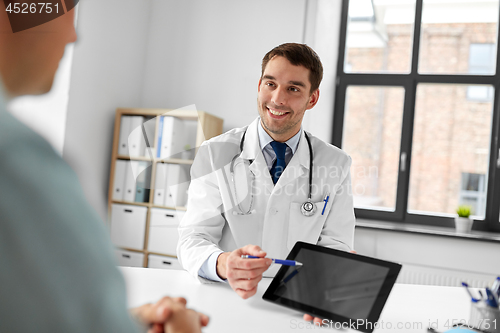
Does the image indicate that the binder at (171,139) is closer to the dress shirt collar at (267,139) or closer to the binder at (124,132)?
the dress shirt collar at (267,139)

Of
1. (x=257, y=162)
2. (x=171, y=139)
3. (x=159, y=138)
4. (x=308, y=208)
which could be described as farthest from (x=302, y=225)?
(x=171, y=139)

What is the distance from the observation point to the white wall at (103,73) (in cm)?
291

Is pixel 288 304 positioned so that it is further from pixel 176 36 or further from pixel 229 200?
pixel 176 36

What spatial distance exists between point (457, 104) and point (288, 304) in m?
2.97

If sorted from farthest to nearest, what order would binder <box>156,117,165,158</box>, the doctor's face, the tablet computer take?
binder <box>156,117,165,158</box> → the doctor's face → the tablet computer

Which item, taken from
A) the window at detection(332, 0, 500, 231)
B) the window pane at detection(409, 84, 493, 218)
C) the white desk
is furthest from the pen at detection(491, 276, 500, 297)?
the window pane at detection(409, 84, 493, 218)

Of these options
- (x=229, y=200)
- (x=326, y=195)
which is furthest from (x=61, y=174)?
(x=326, y=195)

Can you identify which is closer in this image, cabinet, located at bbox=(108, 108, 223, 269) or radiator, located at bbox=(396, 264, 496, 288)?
radiator, located at bbox=(396, 264, 496, 288)

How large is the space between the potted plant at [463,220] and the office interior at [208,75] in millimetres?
82

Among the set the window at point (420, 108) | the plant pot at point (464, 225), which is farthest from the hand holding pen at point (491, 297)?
the window at point (420, 108)

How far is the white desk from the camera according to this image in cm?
85

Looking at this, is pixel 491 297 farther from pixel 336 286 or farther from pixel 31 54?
pixel 31 54

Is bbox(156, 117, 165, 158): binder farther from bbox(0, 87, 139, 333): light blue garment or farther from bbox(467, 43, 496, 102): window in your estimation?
bbox(467, 43, 496, 102): window

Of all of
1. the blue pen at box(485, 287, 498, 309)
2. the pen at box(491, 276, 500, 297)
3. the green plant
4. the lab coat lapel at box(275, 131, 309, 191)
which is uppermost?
the lab coat lapel at box(275, 131, 309, 191)
